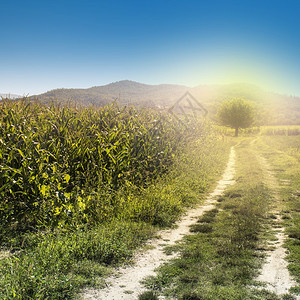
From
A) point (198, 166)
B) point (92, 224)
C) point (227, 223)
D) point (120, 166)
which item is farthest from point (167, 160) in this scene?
point (92, 224)

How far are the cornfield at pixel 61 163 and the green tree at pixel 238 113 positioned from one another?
2048 inches

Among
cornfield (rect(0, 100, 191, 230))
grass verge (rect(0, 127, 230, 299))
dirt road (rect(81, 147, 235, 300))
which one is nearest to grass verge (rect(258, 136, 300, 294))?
dirt road (rect(81, 147, 235, 300))

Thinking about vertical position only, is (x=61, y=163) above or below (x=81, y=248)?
above

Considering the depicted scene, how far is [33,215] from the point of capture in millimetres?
5914

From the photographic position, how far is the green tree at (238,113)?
193 feet

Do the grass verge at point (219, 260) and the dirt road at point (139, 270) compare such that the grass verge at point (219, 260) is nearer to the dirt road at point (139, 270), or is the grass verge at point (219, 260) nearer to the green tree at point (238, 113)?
the dirt road at point (139, 270)

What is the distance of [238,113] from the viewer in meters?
58.7

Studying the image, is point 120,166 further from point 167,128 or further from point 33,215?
point 167,128

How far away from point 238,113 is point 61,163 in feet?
184

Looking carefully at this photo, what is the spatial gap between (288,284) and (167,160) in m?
8.26

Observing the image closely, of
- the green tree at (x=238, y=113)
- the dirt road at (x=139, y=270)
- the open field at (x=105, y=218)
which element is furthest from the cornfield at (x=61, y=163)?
the green tree at (x=238, y=113)

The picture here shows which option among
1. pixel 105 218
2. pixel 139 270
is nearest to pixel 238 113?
pixel 105 218

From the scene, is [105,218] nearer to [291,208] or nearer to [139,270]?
[139,270]

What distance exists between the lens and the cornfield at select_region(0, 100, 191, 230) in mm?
5915
